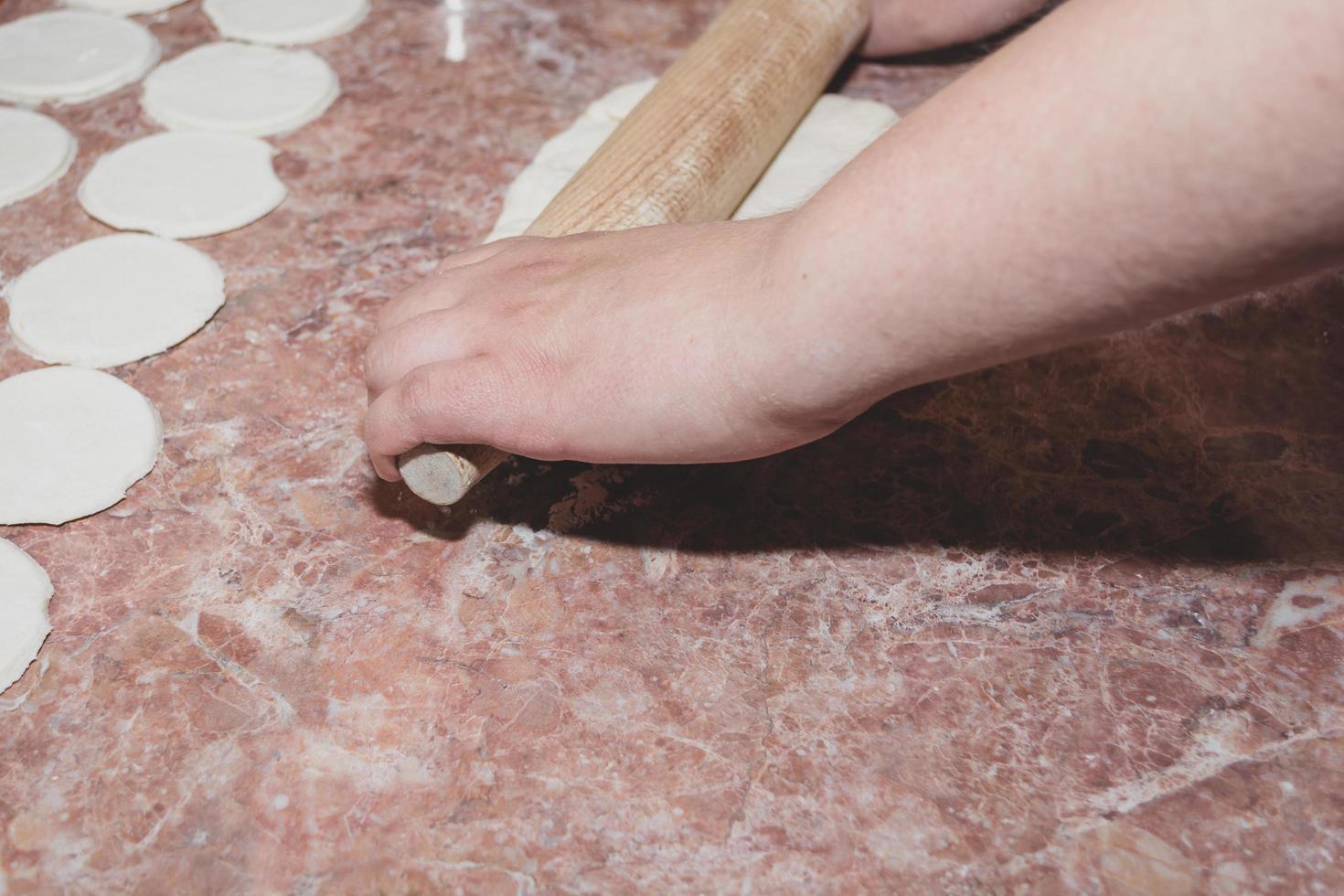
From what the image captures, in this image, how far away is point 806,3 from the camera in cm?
213

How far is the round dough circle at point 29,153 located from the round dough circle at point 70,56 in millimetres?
111

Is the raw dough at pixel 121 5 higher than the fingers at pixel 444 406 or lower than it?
lower

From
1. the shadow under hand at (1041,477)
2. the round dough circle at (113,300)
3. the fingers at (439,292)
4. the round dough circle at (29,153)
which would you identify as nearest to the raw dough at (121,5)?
the round dough circle at (29,153)

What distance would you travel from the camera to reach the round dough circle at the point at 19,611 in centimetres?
129

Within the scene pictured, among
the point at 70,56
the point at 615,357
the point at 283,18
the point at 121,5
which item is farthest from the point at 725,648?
the point at 121,5

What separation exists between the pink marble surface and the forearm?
0.43m

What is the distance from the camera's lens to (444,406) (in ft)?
4.15

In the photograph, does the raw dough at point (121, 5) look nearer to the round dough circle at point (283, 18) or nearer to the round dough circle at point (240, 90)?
the round dough circle at point (283, 18)

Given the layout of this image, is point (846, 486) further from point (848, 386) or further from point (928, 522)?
point (848, 386)

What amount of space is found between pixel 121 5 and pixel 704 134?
1.72 metres

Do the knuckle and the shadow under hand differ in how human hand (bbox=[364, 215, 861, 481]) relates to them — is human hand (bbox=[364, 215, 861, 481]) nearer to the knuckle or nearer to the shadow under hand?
the knuckle

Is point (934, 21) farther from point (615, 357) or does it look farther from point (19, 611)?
point (19, 611)

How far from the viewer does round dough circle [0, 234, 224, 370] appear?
171 cm

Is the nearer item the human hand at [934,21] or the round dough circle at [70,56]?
the round dough circle at [70,56]
